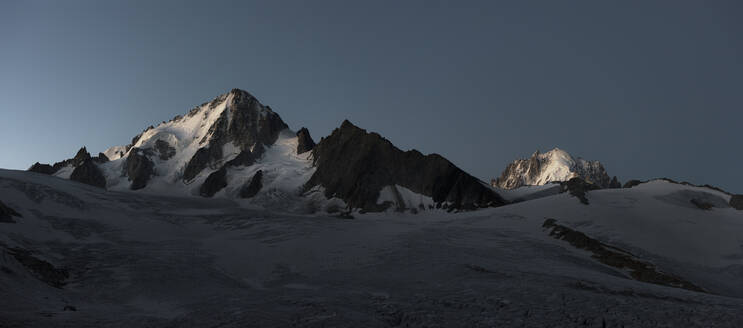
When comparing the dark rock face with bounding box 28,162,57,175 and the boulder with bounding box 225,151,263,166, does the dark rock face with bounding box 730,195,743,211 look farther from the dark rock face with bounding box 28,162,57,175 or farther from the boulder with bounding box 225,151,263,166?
the dark rock face with bounding box 28,162,57,175

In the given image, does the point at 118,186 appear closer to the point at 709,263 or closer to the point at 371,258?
the point at 371,258

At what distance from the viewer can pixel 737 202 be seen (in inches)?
2862

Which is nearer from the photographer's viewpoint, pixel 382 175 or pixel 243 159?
pixel 382 175

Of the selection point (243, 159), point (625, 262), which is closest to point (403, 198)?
point (243, 159)

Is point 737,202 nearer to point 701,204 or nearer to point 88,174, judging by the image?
point 701,204

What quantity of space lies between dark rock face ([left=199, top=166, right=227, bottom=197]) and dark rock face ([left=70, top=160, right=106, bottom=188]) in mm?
54048

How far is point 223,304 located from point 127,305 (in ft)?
22.4

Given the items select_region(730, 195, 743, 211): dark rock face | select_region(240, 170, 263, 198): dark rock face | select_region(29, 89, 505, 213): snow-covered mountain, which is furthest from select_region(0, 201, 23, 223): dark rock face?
select_region(240, 170, 263, 198): dark rock face

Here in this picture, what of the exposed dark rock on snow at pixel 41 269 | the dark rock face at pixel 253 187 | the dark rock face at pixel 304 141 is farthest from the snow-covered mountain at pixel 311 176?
the exposed dark rock on snow at pixel 41 269

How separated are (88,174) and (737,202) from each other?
212 meters

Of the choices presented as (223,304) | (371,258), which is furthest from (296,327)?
(371,258)

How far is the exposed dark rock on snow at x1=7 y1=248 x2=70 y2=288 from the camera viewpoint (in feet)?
88.9

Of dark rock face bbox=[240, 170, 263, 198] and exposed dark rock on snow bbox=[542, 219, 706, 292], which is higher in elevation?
dark rock face bbox=[240, 170, 263, 198]

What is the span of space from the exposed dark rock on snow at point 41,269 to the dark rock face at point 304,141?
499 feet
